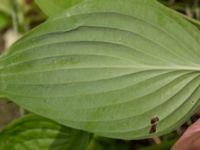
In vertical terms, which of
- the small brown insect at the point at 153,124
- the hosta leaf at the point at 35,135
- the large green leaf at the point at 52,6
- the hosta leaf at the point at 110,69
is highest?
the large green leaf at the point at 52,6

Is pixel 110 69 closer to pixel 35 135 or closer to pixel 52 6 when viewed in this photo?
pixel 52 6

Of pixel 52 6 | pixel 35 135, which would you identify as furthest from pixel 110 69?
pixel 35 135

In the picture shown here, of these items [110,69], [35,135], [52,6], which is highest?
[52,6]

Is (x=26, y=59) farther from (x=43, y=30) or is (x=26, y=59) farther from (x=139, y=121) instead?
(x=139, y=121)

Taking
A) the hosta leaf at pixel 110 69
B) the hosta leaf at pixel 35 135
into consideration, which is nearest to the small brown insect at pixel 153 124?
the hosta leaf at pixel 110 69

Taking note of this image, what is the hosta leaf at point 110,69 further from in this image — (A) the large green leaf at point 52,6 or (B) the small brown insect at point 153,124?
(A) the large green leaf at point 52,6
